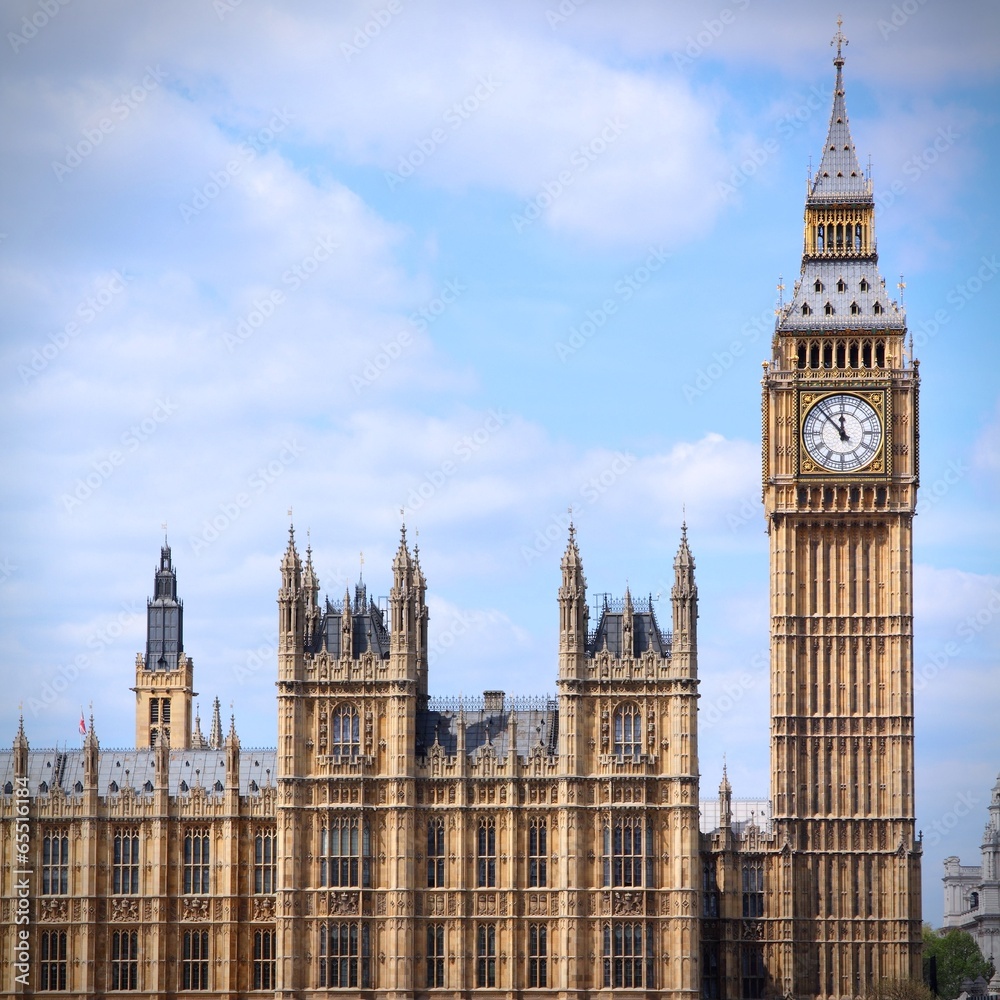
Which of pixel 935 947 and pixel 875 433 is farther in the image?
pixel 935 947

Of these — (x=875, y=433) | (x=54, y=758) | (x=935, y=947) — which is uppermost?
(x=875, y=433)

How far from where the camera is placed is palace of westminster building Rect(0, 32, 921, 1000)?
114m

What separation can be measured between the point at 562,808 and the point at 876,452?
Answer: 27620 mm

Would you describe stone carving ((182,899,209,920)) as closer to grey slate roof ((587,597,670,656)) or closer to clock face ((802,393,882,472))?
grey slate roof ((587,597,670,656))

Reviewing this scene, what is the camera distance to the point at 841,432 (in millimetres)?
127500

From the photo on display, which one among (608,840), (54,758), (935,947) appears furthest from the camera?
(935,947)

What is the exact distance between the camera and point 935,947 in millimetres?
176500

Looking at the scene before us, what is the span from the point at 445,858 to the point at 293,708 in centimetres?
1054

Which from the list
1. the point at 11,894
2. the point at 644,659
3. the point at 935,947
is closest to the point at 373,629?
the point at 644,659

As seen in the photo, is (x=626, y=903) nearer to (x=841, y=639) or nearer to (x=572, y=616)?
(x=572, y=616)

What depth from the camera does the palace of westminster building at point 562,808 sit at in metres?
114

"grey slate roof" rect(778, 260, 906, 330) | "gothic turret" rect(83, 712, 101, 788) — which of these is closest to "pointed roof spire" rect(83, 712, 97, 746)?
"gothic turret" rect(83, 712, 101, 788)

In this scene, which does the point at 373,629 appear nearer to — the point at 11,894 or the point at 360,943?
the point at 360,943

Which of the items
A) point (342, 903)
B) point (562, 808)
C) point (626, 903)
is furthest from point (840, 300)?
point (342, 903)
